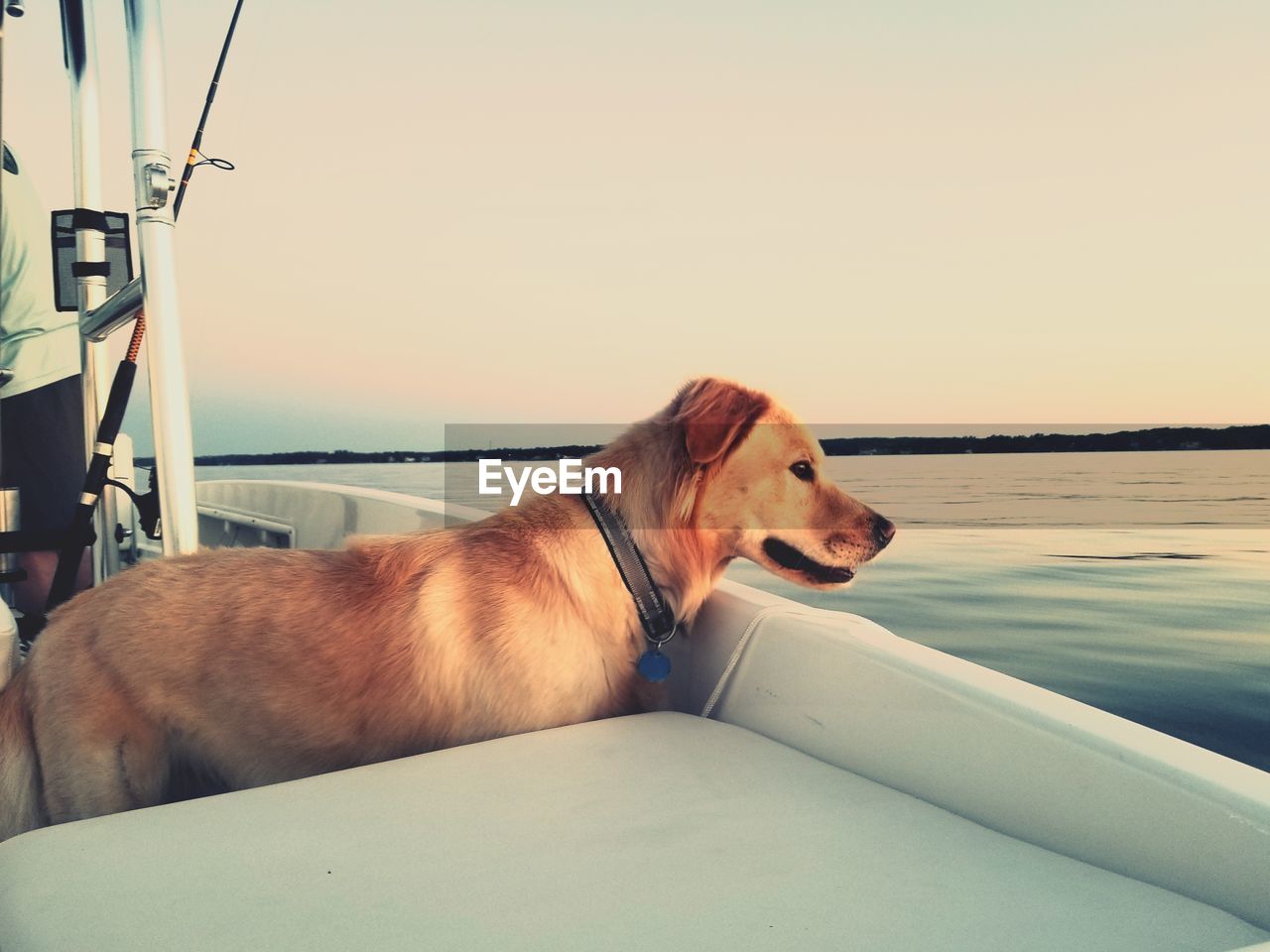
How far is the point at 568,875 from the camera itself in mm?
1057

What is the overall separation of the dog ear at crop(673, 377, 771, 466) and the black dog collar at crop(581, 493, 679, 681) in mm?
327

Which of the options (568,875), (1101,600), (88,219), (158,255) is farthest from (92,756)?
(1101,600)

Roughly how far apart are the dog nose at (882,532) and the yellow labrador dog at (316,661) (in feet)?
2.50

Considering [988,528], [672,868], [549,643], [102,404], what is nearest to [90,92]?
[102,404]

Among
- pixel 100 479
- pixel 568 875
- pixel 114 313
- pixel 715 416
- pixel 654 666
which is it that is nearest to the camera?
pixel 568 875

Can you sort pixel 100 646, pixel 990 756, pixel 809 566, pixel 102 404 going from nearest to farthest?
pixel 990 756 → pixel 100 646 → pixel 809 566 → pixel 102 404

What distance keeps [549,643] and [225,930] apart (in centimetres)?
96

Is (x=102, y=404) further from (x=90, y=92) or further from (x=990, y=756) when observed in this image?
(x=990, y=756)

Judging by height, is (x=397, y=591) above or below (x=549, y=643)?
above

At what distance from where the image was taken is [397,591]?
1.83 meters

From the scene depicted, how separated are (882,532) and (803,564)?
0.97ft

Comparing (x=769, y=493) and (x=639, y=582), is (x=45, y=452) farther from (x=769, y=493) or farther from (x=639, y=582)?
(x=769, y=493)

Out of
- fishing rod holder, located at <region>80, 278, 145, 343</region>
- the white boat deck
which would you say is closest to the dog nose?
the white boat deck

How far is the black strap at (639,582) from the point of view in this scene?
2.00m
